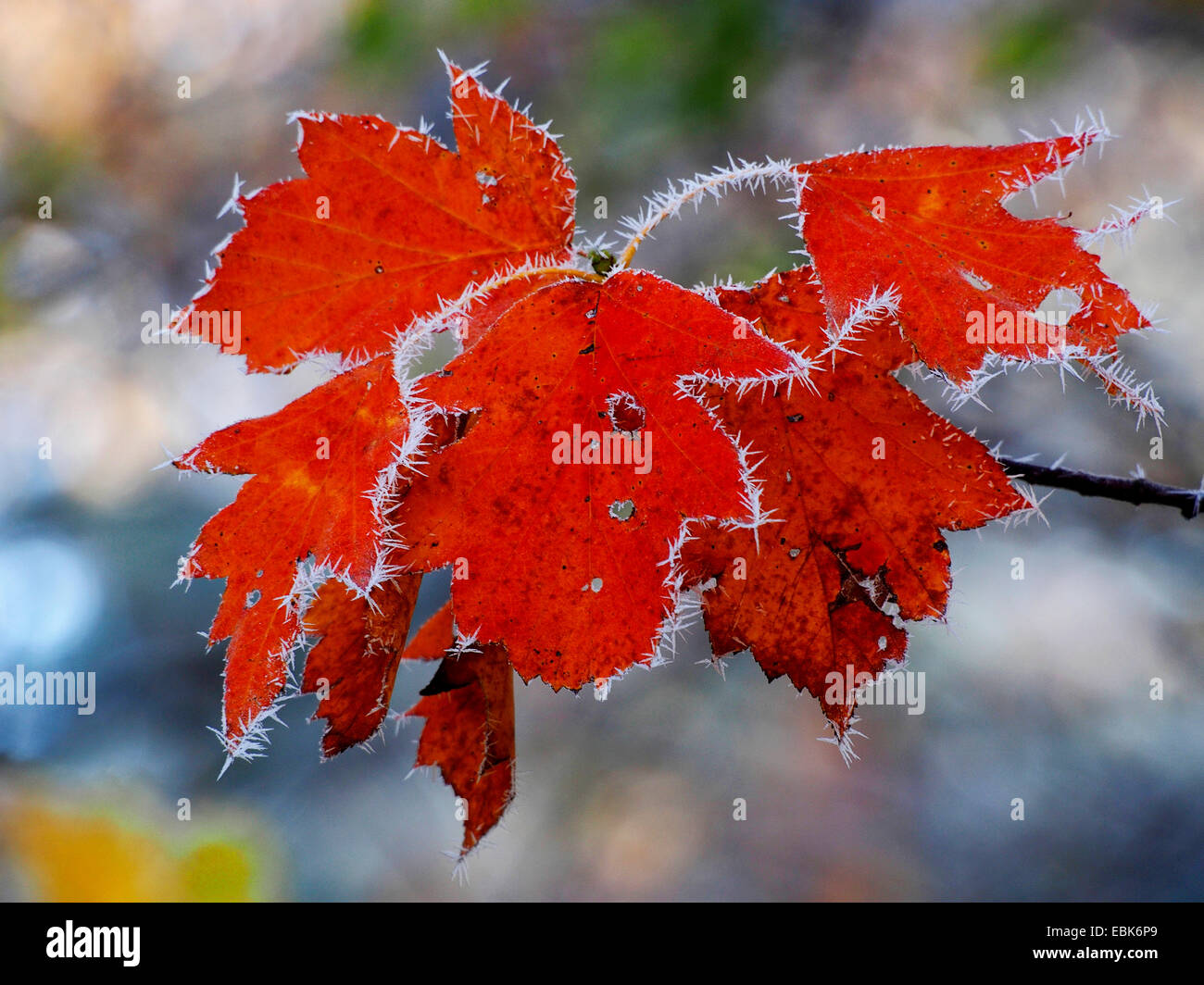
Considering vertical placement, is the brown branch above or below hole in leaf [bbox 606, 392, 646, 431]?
below

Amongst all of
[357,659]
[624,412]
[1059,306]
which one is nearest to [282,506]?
[357,659]

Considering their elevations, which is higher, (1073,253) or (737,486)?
(1073,253)

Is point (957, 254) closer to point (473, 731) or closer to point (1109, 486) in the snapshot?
point (1109, 486)

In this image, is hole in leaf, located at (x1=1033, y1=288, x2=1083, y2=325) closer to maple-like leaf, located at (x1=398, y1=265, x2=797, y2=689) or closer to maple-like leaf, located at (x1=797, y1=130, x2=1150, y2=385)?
maple-like leaf, located at (x1=797, y1=130, x2=1150, y2=385)

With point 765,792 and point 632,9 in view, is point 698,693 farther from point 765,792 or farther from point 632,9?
point 632,9

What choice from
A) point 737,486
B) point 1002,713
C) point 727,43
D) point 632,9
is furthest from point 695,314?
point 1002,713

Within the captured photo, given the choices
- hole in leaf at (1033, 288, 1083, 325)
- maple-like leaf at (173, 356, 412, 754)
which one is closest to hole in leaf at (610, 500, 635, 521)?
maple-like leaf at (173, 356, 412, 754)
